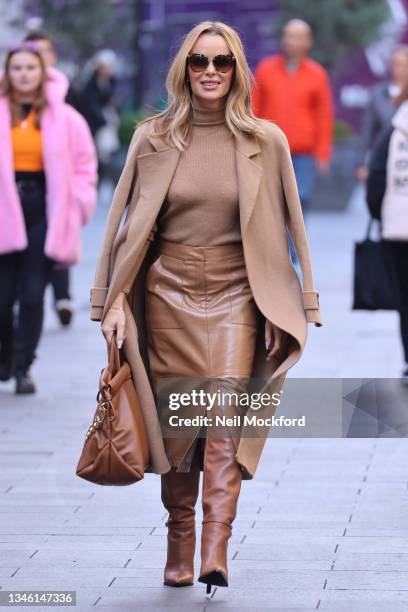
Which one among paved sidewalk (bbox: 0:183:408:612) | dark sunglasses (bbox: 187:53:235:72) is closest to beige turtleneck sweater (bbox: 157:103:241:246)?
dark sunglasses (bbox: 187:53:235:72)

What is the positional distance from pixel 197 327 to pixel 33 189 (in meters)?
3.92

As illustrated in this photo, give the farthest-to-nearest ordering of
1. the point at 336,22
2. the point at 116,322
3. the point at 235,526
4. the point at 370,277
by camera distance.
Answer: the point at 336,22 → the point at 370,277 → the point at 235,526 → the point at 116,322

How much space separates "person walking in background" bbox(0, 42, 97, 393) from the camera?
8383 millimetres

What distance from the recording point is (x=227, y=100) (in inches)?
190

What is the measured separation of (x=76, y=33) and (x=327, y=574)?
2186 centimetres

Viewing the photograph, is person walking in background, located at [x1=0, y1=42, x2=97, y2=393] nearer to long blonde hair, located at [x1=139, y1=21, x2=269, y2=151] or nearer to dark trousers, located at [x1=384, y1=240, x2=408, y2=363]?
dark trousers, located at [x1=384, y1=240, x2=408, y2=363]

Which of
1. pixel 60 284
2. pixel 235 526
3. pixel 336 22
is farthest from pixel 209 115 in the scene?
pixel 336 22

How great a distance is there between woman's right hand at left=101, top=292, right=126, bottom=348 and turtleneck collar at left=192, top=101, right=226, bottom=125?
597mm

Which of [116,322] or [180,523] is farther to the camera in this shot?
[180,523]

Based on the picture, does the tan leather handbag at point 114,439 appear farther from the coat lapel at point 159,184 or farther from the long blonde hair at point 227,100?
the long blonde hair at point 227,100

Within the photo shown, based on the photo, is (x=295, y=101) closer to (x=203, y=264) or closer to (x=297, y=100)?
(x=297, y=100)

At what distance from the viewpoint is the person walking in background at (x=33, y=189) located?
8383 millimetres

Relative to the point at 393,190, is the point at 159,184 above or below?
above

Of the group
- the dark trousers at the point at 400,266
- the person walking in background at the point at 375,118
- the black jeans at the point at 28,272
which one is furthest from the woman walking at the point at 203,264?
the person walking in background at the point at 375,118
